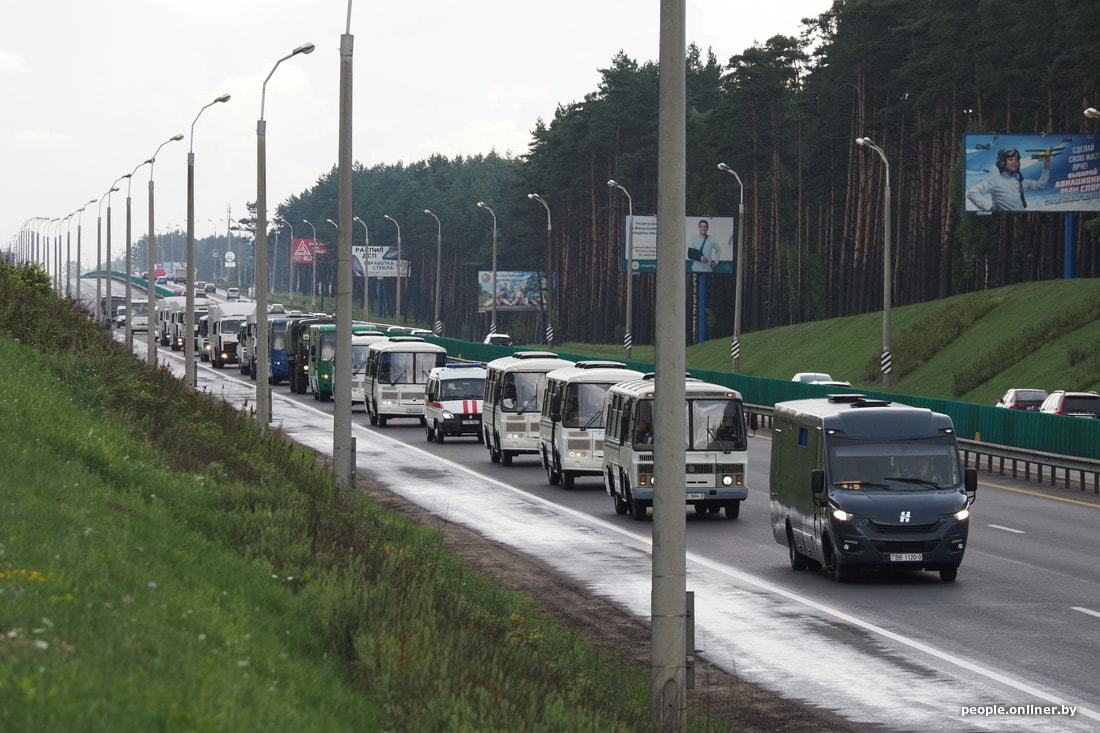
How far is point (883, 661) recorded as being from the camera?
17125 millimetres

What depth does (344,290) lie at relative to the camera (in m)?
28.6

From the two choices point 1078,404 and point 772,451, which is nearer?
point 772,451

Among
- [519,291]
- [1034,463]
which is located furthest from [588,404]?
[519,291]

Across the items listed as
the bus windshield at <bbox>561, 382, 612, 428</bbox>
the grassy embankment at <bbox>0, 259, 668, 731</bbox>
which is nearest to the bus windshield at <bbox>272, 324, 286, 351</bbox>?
the bus windshield at <bbox>561, 382, 612, 428</bbox>

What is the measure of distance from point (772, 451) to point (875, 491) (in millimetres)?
2463

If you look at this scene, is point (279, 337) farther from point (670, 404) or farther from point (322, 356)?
point (670, 404)

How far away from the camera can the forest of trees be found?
8788 cm

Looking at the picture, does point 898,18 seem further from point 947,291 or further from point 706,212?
point 706,212

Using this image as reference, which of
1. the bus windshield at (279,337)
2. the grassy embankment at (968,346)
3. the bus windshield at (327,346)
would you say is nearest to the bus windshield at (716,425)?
the grassy embankment at (968,346)

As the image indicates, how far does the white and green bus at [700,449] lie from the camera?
101 ft

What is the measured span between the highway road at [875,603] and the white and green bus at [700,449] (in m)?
0.52

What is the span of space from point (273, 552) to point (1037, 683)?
6500 mm

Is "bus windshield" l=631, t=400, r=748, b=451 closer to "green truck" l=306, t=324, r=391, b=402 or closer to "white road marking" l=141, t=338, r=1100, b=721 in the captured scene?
"white road marking" l=141, t=338, r=1100, b=721

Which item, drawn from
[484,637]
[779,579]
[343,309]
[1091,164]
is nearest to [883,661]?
[484,637]
